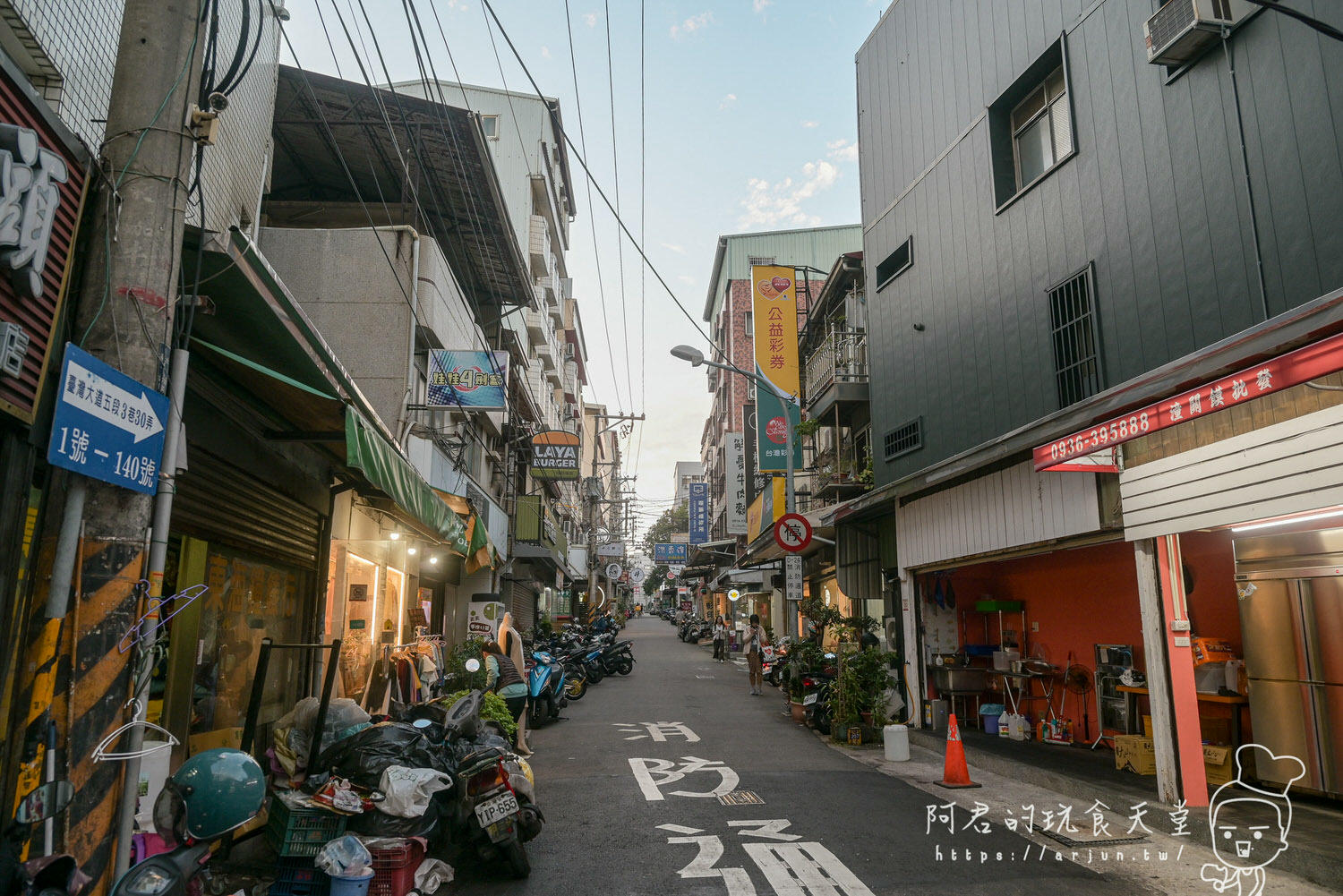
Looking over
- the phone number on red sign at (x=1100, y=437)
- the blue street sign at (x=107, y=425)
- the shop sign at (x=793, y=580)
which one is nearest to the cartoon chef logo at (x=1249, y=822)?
the phone number on red sign at (x=1100, y=437)

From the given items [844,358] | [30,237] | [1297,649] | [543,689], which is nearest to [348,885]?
[30,237]

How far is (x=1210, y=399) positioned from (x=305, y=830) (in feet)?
21.9

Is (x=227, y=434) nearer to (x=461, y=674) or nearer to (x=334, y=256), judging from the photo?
(x=461, y=674)

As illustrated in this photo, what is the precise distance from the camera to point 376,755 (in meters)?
5.29

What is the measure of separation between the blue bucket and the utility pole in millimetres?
1197

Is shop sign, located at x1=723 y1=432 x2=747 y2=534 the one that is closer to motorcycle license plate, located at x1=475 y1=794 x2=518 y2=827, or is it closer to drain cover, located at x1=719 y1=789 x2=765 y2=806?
drain cover, located at x1=719 y1=789 x2=765 y2=806

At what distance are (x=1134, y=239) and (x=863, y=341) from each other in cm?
977

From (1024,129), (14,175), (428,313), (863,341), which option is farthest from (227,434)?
(863,341)

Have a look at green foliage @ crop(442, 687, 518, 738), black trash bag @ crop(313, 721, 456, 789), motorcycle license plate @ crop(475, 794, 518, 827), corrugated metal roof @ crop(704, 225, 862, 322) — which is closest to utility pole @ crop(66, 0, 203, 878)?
black trash bag @ crop(313, 721, 456, 789)

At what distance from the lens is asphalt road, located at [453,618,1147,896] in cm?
550

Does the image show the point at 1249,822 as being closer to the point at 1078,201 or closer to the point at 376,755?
the point at 1078,201

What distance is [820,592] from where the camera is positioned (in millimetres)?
23531

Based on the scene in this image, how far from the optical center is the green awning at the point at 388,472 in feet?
19.5

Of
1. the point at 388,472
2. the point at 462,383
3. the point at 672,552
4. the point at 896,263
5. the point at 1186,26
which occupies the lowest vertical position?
the point at 388,472
